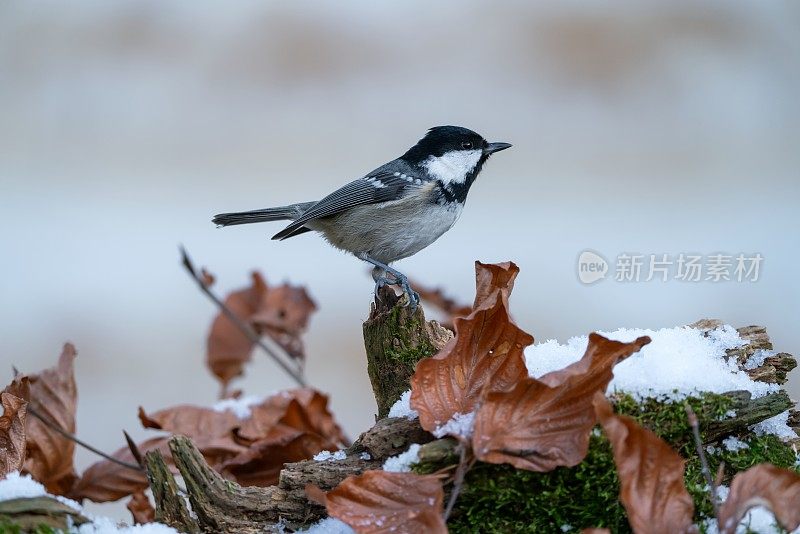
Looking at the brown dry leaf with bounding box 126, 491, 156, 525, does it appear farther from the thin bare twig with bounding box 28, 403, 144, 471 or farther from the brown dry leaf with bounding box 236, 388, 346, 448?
the brown dry leaf with bounding box 236, 388, 346, 448

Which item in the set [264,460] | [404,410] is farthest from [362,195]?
[404,410]

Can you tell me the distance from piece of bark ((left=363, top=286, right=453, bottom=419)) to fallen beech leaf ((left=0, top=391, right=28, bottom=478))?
2.00 ft

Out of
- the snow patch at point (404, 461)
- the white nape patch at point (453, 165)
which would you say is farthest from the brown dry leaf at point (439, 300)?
the snow patch at point (404, 461)

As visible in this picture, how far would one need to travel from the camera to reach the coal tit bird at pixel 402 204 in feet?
8.77

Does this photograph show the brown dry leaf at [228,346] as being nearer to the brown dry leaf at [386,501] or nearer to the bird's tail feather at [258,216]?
the bird's tail feather at [258,216]

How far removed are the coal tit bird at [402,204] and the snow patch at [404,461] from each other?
4.57 ft

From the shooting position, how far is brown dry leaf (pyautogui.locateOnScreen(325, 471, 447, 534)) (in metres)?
1.00

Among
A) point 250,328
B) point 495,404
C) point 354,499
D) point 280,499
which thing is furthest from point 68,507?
point 250,328

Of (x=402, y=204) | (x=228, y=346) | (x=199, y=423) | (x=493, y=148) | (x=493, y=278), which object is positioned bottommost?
(x=199, y=423)

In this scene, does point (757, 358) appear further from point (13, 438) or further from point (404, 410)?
point (13, 438)

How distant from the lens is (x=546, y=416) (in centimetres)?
106

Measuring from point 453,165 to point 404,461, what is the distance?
5.72ft

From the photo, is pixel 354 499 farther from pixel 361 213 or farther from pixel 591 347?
pixel 361 213

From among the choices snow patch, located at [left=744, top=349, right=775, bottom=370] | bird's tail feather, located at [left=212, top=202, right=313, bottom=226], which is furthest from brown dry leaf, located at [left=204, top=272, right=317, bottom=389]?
snow patch, located at [left=744, top=349, right=775, bottom=370]
